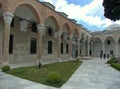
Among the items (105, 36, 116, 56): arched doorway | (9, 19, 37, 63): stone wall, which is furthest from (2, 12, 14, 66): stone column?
(105, 36, 116, 56): arched doorway

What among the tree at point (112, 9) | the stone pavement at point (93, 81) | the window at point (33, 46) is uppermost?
the tree at point (112, 9)

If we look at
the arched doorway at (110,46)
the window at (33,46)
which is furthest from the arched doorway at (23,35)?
the arched doorway at (110,46)

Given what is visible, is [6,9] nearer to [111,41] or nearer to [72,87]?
[72,87]

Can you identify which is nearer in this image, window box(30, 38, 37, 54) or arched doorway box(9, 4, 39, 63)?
arched doorway box(9, 4, 39, 63)

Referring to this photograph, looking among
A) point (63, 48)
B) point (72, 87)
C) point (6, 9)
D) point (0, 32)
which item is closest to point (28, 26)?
point (0, 32)

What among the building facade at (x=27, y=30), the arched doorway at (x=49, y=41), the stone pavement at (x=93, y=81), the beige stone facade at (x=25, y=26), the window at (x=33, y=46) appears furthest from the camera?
the arched doorway at (x=49, y=41)

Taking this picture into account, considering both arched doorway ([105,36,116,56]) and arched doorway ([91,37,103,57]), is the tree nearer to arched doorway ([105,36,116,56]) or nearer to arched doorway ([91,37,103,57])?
arched doorway ([105,36,116,56])

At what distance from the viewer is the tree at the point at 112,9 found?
1806 centimetres

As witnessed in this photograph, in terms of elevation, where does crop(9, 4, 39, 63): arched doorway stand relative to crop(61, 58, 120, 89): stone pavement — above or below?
above

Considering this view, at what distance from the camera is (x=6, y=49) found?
13.7 meters

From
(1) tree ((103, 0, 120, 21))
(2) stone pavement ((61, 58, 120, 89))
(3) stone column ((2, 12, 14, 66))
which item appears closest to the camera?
(2) stone pavement ((61, 58, 120, 89))

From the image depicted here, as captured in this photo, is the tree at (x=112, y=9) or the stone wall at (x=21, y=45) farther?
the stone wall at (x=21, y=45)

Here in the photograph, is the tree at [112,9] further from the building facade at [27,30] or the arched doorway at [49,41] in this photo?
the arched doorway at [49,41]

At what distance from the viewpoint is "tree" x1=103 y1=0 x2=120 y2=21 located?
18062mm
